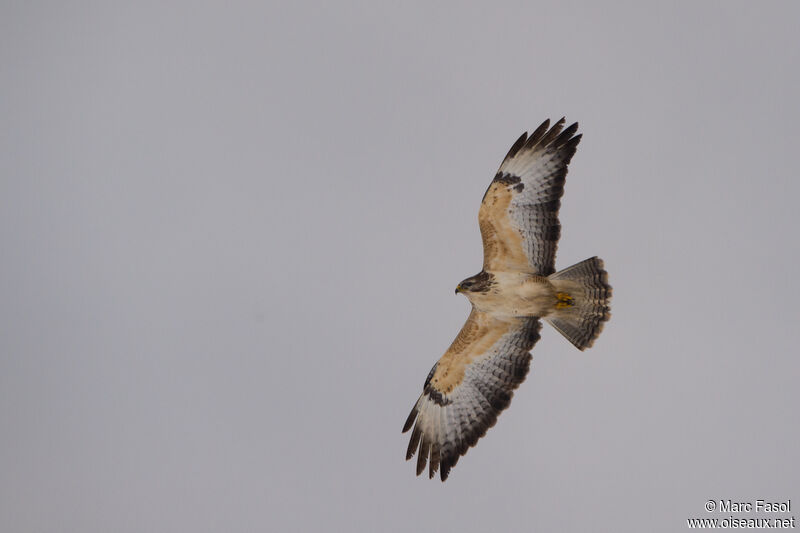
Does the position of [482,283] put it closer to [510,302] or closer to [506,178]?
[510,302]

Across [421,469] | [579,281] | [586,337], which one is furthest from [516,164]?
[421,469]

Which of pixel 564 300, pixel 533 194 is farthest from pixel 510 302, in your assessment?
pixel 533 194

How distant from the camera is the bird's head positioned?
38.2 ft

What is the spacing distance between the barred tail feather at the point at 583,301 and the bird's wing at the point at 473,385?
536mm

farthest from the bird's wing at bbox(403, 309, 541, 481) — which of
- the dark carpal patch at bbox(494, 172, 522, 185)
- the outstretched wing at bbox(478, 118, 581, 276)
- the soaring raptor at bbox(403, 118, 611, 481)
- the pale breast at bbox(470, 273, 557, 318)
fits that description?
the dark carpal patch at bbox(494, 172, 522, 185)

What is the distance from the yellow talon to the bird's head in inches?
39.3

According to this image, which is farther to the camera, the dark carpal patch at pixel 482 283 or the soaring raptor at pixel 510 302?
the dark carpal patch at pixel 482 283

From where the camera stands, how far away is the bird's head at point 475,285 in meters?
11.7

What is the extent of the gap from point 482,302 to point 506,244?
2.96ft

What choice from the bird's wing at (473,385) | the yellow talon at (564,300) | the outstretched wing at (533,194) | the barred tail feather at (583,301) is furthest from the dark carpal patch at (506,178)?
the bird's wing at (473,385)

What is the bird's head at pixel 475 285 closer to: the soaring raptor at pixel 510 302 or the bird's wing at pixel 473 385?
the soaring raptor at pixel 510 302

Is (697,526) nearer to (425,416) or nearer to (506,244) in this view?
(425,416)

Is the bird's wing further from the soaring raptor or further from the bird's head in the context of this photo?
the bird's head

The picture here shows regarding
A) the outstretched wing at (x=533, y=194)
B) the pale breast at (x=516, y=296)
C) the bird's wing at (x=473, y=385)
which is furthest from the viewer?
the bird's wing at (x=473, y=385)
